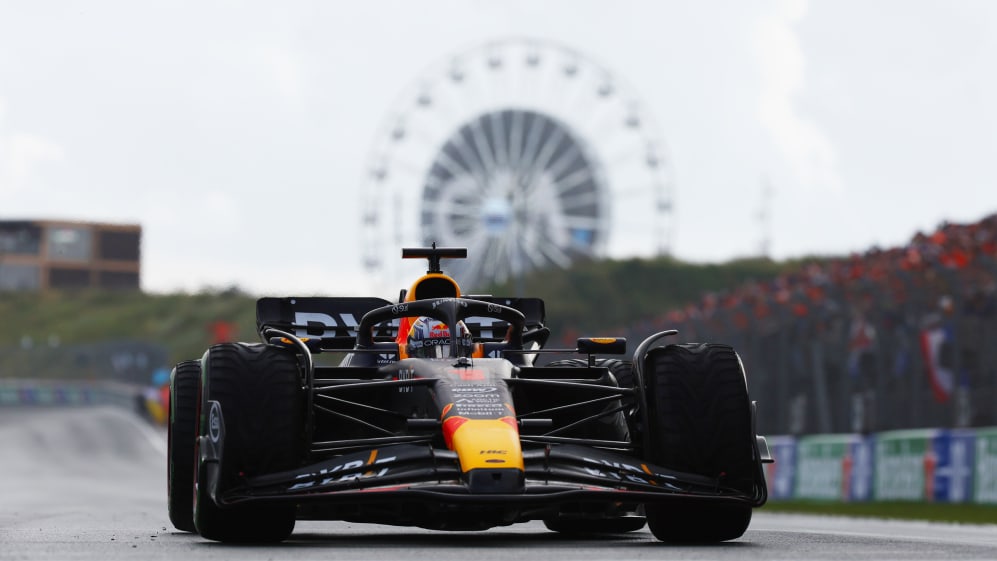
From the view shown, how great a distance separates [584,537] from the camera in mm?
11320

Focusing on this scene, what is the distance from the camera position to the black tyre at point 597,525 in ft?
37.7

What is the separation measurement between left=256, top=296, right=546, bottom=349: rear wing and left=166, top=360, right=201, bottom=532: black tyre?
2.61 meters

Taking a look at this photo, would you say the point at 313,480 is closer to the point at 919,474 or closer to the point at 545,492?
the point at 545,492

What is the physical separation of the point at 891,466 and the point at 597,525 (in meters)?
9.72

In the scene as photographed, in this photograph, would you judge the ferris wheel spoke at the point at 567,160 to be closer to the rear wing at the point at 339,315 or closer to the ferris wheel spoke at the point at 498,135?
the ferris wheel spoke at the point at 498,135

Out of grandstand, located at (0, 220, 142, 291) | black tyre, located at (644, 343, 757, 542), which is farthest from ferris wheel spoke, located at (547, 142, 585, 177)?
grandstand, located at (0, 220, 142, 291)

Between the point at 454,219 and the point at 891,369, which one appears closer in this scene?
the point at 891,369

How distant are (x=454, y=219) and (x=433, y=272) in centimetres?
5695

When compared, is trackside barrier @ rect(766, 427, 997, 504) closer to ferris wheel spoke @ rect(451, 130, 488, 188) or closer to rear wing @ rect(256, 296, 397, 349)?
rear wing @ rect(256, 296, 397, 349)

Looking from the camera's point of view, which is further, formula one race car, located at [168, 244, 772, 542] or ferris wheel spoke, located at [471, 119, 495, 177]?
ferris wheel spoke, located at [471, 119, 495, 177]

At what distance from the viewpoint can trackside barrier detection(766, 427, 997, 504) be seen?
61.5 ft

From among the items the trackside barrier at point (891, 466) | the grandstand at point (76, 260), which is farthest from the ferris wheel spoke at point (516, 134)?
the grandstand at point (76, 260)

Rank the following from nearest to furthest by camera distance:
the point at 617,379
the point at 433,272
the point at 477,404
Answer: the point at 477,404 → the point at 617,379 → the point at 433,272

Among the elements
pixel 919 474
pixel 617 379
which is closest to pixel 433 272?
pixel 617 379
